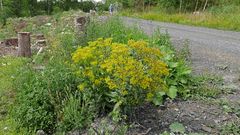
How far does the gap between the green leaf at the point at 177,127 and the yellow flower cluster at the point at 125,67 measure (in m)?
0.39

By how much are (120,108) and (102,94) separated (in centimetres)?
27

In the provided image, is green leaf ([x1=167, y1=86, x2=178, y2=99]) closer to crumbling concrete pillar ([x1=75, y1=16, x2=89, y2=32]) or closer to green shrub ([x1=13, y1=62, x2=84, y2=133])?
green shrub ([x1=13, y1=62, x2=84, y2=133])

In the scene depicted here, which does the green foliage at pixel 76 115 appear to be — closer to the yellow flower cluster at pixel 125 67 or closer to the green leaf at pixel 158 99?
the yellow flower cluster at pixel 125 67

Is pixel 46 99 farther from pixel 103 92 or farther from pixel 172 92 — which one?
pixel 172 92

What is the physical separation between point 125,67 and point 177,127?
33.1 inches

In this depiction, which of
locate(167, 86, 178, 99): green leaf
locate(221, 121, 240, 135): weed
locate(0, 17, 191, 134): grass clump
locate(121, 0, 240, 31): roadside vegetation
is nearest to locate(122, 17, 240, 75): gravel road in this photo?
locate(0, 17, 191, 134): grass clump

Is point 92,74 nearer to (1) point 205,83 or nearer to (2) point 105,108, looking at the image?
(2) point 105,108

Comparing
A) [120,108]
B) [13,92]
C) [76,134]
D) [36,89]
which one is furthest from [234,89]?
[13,92]

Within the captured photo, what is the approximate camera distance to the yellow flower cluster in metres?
3.45

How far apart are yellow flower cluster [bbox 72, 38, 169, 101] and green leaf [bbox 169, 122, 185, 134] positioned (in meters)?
0.39

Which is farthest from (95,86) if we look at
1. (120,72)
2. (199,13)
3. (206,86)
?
(199,13)

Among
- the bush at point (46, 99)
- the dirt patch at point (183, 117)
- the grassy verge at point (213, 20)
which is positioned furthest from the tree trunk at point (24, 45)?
the grassy verge at point (213, 20)

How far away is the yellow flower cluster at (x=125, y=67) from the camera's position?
345cm

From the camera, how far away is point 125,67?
11.2 feet
